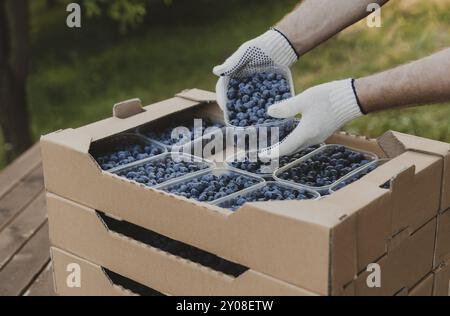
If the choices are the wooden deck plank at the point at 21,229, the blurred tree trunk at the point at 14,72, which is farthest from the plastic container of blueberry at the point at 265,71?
the blurred tree trunk at the point at 14,72

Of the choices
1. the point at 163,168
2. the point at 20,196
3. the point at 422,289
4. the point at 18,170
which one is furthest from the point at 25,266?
the point at 422,289

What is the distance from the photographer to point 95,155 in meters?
1.66

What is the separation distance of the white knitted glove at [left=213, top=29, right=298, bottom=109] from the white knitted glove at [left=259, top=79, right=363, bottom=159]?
0.24 metres

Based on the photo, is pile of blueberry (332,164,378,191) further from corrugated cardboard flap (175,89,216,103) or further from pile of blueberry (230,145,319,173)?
corrugated cardboard flap (175,89,216,103)

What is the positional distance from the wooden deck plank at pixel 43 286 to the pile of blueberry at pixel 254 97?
74 cm

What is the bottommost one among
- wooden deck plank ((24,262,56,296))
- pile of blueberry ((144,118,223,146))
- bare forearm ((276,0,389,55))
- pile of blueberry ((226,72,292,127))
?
wooden deck plank ((24,262,56,296))

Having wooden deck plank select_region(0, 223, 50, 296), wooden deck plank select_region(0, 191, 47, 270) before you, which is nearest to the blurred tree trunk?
wooden deck plank select_region(0, 191, 47, 270)

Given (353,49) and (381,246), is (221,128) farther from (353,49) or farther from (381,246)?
(353,49)

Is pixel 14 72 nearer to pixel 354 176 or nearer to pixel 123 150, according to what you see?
pixel 123 150

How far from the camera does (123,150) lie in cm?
171

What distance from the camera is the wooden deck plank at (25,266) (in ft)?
6.34

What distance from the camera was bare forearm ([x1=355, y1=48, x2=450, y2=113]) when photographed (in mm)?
1360

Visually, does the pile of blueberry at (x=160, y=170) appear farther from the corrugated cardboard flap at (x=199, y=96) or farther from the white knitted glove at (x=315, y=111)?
the corrugated cardboard flap at (x=199, y=96)

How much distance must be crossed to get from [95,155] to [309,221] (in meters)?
0.73
